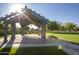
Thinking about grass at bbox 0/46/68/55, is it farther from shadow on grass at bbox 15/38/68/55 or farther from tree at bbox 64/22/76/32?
tree at bbox 64/22/76/32

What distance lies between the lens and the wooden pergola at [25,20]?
5.73 meters

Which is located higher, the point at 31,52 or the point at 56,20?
the point at 56,20

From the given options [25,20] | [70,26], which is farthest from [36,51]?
[70,26]

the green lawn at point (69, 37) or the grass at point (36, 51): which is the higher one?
the green lawn at point (69, 37)

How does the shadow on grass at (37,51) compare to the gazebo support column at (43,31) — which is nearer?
the shadow on grass at (37,51)

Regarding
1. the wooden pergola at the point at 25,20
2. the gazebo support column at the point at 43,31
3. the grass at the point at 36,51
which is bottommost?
the grass at the point at 36,51

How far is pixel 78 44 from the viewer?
5.75 metres

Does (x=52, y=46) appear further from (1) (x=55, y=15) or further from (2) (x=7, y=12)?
(2) (x=7, y=12)

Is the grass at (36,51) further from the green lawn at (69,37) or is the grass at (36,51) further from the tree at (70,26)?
the tree at (70,26)

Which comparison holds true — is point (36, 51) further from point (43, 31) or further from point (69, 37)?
point (69, 37)

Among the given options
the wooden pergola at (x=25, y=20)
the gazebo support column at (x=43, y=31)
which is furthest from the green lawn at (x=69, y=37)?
the wooden pergola at (x=25, y=20)

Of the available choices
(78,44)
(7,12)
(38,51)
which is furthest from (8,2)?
(78,44)
